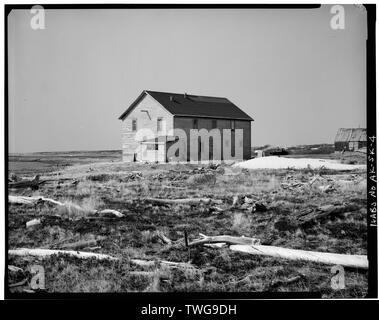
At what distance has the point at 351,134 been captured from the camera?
747 cm

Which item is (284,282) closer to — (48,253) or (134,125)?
(134,125)

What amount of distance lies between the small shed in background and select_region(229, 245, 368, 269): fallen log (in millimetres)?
1563

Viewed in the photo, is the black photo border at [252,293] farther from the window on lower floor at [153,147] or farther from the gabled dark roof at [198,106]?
the window on lower floor at [153,147]

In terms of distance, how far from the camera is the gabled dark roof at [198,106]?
7.87m

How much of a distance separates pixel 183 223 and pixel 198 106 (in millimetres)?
1823

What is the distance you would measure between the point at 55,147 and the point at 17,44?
160cm

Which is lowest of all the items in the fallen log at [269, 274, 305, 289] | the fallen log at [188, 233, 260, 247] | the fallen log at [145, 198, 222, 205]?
the fallen log at [269, 274, 305, 289]

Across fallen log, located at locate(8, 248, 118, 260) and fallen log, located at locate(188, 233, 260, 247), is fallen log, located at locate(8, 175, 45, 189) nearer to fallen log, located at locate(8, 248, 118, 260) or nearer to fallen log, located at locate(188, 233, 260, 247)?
fallen log, located at locate(8, 248, 118, 260)

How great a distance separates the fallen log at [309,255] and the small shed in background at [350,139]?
1.56m

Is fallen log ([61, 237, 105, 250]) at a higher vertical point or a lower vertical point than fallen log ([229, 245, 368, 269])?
higher

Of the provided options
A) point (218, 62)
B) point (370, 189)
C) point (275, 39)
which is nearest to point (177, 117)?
point (218, 62)

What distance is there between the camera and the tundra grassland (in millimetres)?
7340

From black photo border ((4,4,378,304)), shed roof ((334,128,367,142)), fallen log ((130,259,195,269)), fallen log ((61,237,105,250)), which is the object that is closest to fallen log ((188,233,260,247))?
fallen log ((130,259,195,269))

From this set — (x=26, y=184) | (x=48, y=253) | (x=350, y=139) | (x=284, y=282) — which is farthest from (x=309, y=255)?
(x=26, y=184)
